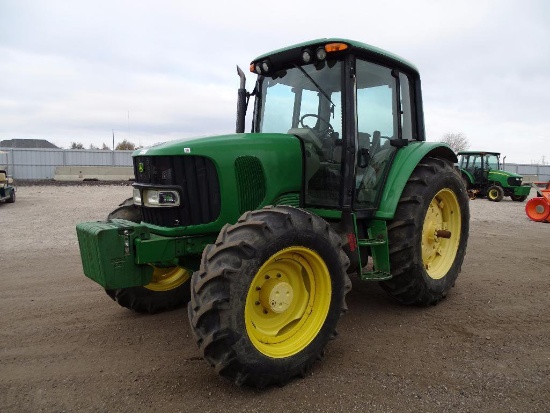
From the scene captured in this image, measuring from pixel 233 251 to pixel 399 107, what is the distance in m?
2.80

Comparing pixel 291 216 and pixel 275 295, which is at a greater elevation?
pixel 291 216

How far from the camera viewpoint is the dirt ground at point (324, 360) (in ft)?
9.25

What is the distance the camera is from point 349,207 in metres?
3.97

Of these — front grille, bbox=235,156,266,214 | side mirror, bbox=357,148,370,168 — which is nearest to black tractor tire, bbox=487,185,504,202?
side mirror, bbox=357,148,370,168

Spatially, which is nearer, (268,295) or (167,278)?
(268,295)

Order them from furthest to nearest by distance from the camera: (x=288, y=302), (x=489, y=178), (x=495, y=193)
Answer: (x=489, y=178), (x=495, y=193), (x=288, y=302)

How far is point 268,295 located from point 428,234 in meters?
2.41

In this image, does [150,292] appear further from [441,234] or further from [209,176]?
[441,234]

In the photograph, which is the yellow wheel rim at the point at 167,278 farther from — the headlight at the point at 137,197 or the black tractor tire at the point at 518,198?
the black tractor tire at the point at 518,198

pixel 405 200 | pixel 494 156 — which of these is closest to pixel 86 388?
pixel 405 200

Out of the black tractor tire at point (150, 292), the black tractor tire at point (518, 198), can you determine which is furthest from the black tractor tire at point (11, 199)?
the black tractor tire at point (518, 198)

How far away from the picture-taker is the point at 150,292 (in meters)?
4.33

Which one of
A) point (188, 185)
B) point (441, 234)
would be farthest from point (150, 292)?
point (441, 234)

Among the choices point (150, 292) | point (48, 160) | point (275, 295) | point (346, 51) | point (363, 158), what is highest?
point (48, 160)
